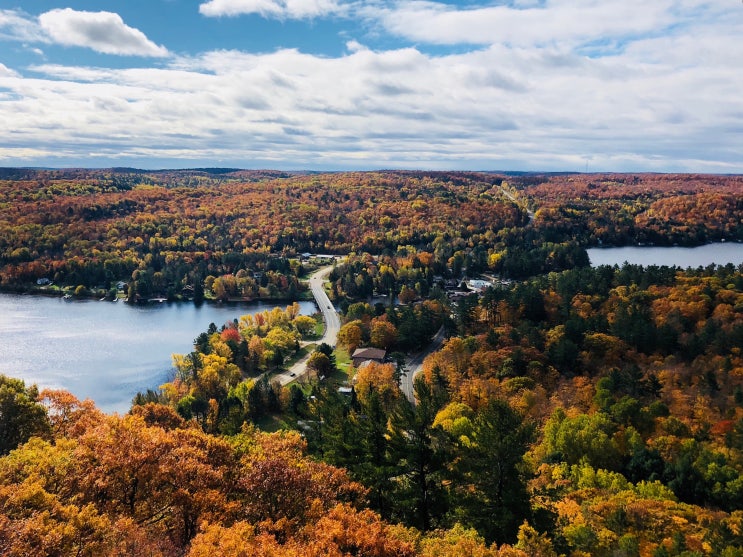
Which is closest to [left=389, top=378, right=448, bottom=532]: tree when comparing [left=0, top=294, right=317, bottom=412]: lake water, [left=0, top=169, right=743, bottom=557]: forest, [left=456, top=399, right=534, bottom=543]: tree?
[left=0, top=169, right=743, bottom=557]: forest

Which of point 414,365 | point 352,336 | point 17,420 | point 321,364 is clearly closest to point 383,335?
point 352,336

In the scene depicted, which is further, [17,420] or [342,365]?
[342,365]

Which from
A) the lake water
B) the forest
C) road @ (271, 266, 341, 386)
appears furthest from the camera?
the lake water

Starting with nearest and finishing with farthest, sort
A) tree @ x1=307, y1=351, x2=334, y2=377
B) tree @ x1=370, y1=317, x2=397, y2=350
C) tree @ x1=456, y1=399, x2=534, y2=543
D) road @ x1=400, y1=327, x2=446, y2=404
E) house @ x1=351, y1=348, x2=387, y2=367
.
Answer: tree @ x1=456, y1=399, x2=534, y2=543 → road @ x1=400, y1=327, x2=446, y2=404 → tree @ x1=307, y1=351, x2=334, y2=377 → house @ x1=351, y1=348, x2=387, y2=367 → tree @ x1=370, y1=317, x2=397, y2=350

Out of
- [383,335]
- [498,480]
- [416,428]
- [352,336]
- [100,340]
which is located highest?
[416,428]

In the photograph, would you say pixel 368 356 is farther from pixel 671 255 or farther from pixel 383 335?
pixel 671 255

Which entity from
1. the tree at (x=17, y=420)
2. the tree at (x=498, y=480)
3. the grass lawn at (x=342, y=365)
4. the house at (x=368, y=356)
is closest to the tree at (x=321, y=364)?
the grass lawn at (x=342, y=365)

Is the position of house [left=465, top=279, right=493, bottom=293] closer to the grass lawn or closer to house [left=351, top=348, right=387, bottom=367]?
the grass lawn
